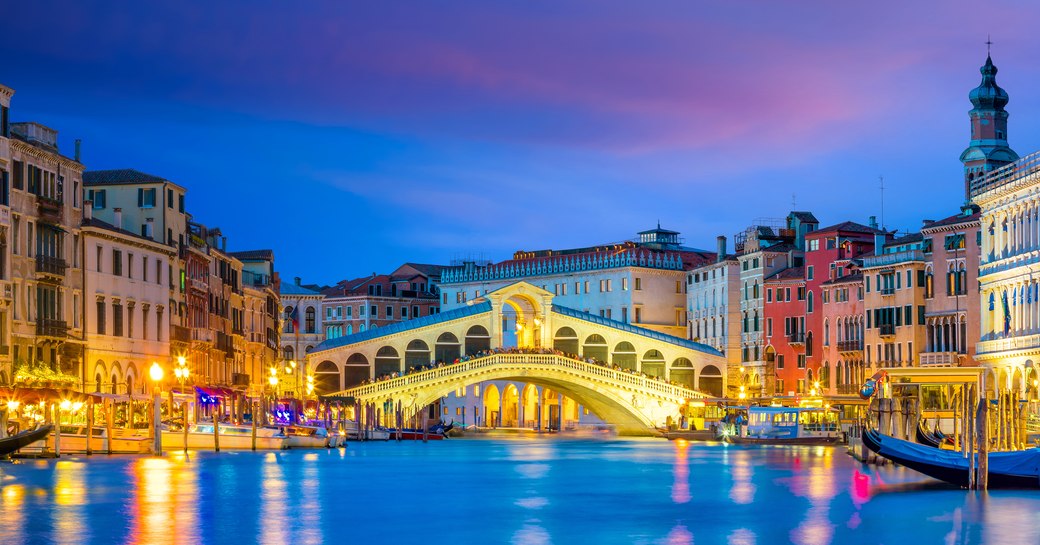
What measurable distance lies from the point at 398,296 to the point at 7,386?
221ft

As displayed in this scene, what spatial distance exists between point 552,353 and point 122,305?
2418 cm

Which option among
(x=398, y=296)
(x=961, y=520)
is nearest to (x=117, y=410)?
(x=961, y=520)

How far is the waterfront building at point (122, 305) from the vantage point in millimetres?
55094

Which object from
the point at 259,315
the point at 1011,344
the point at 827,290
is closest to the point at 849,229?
the point at 827,290

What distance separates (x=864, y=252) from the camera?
276 feet

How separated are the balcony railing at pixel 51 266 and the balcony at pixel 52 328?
1.19m

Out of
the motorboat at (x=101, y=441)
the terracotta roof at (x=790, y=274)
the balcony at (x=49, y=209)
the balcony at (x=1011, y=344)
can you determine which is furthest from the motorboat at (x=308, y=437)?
the terracotta roof at (x=790, y=274)

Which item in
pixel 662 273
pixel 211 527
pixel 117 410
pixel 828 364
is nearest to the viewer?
pixel 211 527

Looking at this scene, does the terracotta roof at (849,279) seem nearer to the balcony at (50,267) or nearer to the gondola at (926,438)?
the gondola at (926,438)

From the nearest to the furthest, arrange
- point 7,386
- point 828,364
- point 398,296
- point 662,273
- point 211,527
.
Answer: point 211,527 → point 7,386 → point 828,364 → point 662,273 → point 398,296

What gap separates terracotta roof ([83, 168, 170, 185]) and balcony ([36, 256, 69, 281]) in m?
8.83

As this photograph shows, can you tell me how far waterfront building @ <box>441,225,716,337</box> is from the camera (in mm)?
99625

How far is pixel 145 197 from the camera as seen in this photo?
201 ft

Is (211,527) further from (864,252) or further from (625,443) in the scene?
(864,252)
